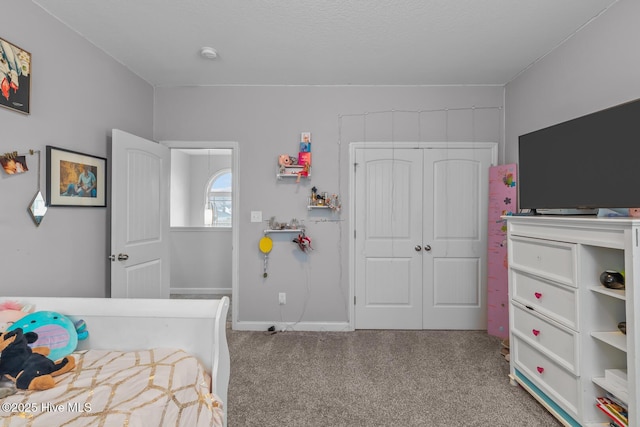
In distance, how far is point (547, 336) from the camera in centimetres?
193

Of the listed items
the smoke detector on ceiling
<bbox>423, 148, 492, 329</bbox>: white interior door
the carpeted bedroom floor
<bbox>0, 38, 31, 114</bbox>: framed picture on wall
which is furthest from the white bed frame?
<bbox>423, 148, 492, 329</bbox>: white interior door

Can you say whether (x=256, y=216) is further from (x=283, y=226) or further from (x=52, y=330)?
(x=52, y=330)

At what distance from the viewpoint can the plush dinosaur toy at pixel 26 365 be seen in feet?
3.84

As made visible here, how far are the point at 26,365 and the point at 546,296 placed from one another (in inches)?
103

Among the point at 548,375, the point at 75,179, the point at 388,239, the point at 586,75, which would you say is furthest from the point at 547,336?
the point at 75,179

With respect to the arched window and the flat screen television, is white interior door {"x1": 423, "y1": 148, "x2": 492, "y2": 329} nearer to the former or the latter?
the flat screen television

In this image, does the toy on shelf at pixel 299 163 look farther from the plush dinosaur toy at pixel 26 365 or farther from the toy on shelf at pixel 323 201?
the plush dinosaur toy at pixel 26 365

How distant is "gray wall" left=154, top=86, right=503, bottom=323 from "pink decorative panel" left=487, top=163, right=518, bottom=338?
1.68 ft

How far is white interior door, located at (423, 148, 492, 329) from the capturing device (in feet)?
10.7

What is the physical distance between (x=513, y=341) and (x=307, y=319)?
6.05 ft

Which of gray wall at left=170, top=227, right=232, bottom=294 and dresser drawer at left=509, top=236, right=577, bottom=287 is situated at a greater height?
dresser drawer at left=509, top=236, right=577, bottom=287

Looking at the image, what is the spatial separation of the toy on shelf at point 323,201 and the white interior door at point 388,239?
234mm

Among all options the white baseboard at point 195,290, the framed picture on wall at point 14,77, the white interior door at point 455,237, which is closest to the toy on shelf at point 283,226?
the white interior door at point 455,237

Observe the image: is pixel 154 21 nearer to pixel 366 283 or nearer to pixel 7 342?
pixel 7 342
